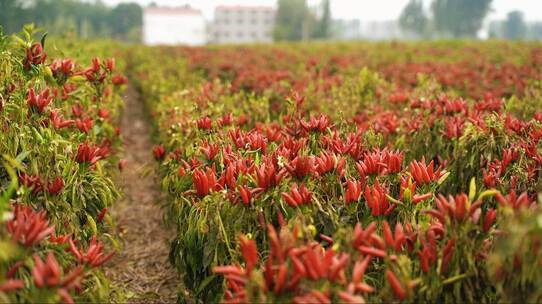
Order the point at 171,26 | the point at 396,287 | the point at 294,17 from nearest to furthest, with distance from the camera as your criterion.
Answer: the point at 396,287
the point at 294,17
the point at 171,26

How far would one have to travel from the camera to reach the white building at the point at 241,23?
261 ft

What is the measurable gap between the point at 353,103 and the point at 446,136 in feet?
6.07

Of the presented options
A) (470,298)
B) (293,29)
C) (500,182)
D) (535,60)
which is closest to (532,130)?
(500,182)

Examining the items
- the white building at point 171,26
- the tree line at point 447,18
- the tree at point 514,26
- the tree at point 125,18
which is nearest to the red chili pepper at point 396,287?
the white building at point 171,26

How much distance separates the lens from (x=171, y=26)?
60625 mm

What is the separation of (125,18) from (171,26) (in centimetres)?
729

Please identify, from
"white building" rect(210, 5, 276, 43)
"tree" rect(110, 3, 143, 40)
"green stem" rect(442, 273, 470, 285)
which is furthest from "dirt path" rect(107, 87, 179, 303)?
"white building" rect(210, 5, 276, 43)

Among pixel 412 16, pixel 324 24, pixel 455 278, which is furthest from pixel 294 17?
pixel 455 278

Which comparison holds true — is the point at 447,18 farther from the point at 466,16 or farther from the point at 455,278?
the point at 455,278

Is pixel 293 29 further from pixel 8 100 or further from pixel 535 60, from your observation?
pixel 8 100

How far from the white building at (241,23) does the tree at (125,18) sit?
48.0ft

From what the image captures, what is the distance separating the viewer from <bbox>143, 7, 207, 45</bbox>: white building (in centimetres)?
5881

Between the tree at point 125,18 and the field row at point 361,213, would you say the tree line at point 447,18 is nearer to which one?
the tree at point 125,18

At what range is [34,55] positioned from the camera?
8.99 ft
